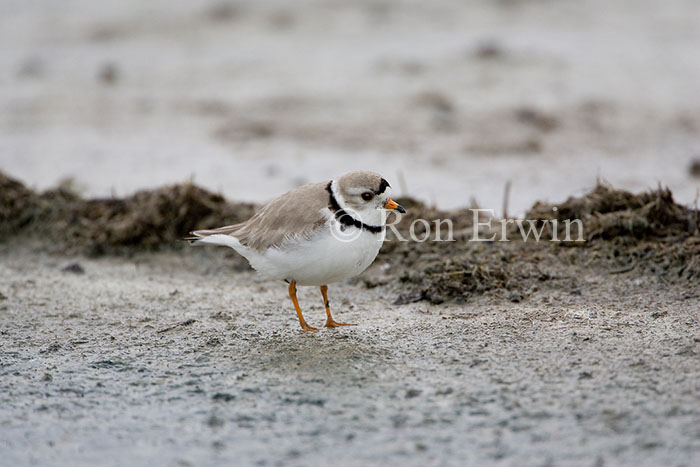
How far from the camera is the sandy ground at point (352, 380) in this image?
366 centimetres

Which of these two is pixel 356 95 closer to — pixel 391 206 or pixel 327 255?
pixel 391 206

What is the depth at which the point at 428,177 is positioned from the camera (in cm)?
905

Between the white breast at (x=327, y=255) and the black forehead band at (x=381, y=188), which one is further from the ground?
the black forehead band at (x=381, y=188)

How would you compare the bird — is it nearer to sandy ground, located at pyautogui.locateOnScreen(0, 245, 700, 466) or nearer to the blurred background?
sandy ground, located at pyautogui.locateOnScreen(0, 245, 700, 466)

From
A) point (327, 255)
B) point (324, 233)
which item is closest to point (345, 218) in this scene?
point (324, 233)

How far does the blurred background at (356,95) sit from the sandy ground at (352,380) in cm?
279

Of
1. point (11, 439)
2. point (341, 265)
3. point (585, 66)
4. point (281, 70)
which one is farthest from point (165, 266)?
point (585, 66)

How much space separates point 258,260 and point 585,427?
2.39 m

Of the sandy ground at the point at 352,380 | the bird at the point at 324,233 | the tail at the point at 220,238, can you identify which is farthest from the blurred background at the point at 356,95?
the sandy ground at the point at 352,380

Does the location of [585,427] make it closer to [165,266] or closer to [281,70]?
[165,266]

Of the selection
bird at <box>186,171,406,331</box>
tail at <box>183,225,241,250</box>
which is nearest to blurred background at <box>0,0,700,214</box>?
tail at <box>183,225,241,250</box>

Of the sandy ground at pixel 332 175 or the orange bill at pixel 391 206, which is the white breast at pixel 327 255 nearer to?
the orange bill at pixel 391 206

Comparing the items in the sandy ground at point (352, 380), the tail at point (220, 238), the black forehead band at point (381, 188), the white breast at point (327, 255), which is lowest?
the sandy ground at point (352, 380)

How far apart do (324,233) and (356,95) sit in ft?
21.1
